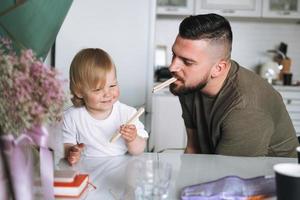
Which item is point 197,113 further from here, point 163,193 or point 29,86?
point 29,86

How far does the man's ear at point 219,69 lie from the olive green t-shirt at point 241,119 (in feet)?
0.11

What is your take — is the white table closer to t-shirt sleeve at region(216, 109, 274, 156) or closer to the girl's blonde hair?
t-shirt sleeve at region(216, 109, 274, 156)

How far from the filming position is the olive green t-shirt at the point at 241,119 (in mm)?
1485

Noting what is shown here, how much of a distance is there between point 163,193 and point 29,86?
15.9 inches

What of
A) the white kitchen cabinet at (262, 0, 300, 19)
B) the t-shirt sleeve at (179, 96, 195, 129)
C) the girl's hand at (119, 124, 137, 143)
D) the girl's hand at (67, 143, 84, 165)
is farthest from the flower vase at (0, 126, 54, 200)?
the white kitchen cabinet at (262, 0, 300, 19)

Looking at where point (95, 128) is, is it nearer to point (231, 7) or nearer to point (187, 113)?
point (187, 113)

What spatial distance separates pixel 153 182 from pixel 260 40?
3361 millimetres

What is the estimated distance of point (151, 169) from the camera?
918mm

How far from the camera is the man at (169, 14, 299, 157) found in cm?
149

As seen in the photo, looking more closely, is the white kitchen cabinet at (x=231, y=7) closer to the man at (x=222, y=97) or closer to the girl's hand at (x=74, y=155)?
the man at (x=222, y=97)

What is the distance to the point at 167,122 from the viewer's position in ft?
11.3

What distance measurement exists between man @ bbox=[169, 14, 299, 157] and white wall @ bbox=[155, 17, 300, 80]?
2.31 m

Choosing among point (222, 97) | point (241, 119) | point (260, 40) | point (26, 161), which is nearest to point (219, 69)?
point (222, 97)

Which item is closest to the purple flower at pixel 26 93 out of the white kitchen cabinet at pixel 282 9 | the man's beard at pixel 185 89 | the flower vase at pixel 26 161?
the flower vase at pixel 26 161
